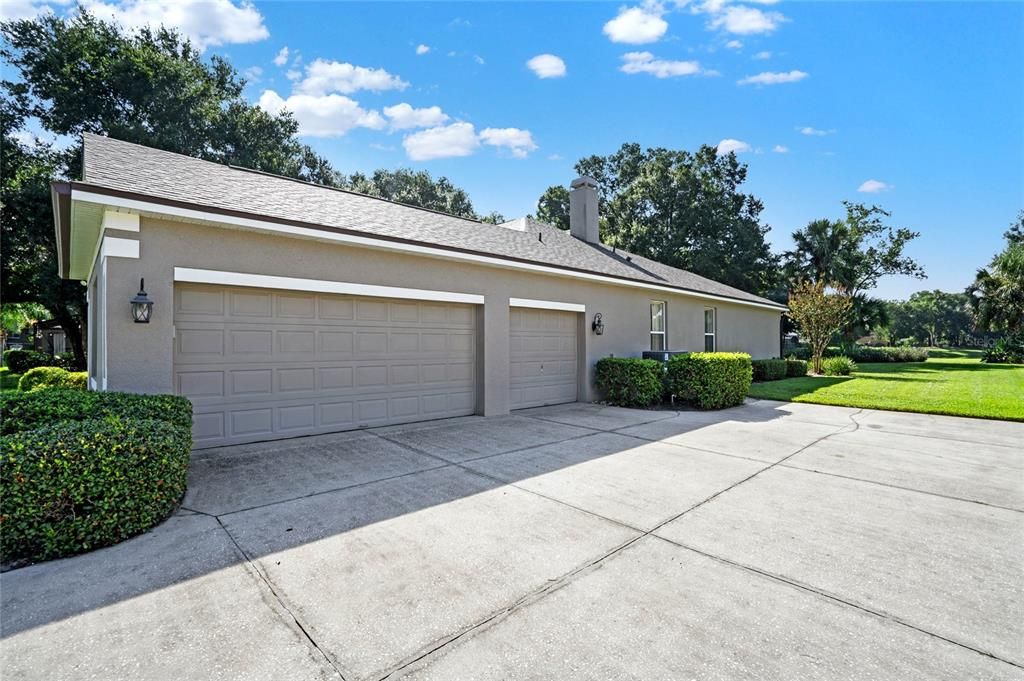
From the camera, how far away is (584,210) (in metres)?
16.6

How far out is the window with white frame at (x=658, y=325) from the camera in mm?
13406

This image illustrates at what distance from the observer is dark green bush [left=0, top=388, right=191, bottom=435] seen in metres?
3.98

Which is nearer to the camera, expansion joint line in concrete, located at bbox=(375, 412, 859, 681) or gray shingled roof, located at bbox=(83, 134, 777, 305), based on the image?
expansion joint line in concrete, located at bbox=(375, 412, 859, 681)

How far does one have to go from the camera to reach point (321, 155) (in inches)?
1182

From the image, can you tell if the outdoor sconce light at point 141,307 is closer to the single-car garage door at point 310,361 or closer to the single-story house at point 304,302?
the single-story house at point 304,302

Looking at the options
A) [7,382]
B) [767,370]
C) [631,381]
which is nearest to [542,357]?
[631,381]

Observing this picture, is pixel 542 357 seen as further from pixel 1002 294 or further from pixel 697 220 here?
pixel 1002 294

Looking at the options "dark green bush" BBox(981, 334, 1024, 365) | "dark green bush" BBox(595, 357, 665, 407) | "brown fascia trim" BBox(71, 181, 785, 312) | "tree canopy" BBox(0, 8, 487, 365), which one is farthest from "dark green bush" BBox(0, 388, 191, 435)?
"dark green bush" BBox(981, 334, 1024, 365)


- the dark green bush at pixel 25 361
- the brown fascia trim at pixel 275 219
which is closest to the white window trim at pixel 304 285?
the brown fascia trim at pixel 275 219

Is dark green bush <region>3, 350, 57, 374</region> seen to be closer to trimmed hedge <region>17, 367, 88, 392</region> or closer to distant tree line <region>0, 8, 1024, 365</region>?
distant tree line <region>0, 8, 1024, 365</region>

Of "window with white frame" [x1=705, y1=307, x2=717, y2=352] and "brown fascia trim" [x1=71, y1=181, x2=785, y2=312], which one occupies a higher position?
"brown fascia trim" [x1=71, y1=181, x2=785, y2=312]

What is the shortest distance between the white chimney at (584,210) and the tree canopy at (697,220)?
629 inches

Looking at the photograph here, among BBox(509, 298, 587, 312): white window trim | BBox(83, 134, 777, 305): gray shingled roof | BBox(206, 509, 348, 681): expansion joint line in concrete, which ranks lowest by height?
BBox(206, 509, 348, 681): expansion joint line in concrete

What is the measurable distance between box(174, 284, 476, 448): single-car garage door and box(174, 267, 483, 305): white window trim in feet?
0.57
